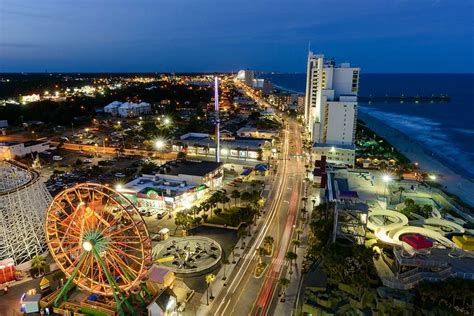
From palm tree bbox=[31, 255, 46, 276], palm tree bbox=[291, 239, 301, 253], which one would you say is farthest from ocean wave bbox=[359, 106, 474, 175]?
palm tree bbox=[31, 255, 46, 276]

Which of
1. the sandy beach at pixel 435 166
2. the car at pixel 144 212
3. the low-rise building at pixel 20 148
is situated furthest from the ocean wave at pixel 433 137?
the low-rise building at pixel 20 148

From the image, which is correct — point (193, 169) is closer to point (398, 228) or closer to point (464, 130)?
point (398, 228)

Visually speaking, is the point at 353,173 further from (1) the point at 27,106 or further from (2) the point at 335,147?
(1) the point at 27,106

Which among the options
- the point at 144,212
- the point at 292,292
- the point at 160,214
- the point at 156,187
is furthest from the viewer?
the point at 156,187

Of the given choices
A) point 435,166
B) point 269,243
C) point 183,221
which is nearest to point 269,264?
point 269,243

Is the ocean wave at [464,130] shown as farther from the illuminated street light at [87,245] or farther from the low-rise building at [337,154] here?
the illuminated street light at [87,245]
